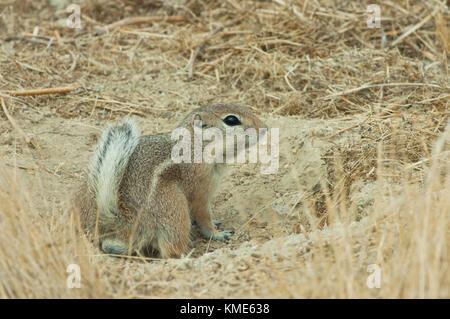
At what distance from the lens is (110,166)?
422 centimetres

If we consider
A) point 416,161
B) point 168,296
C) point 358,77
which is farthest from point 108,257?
point 358,77

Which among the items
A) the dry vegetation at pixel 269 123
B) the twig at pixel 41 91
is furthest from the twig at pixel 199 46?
the twig at pixel 41 91

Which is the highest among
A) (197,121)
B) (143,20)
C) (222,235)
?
(143,20)

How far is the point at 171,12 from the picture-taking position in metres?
8.38

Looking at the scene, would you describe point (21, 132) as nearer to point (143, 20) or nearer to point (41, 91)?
point (41, 91)

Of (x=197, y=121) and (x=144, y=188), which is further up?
(x=197, y=121)

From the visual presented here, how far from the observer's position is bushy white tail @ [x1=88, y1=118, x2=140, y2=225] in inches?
167

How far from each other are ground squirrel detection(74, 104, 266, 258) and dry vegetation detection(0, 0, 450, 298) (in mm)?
247

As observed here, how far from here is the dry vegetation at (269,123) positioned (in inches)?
131

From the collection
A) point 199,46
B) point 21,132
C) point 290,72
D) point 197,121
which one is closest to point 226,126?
point 197,121

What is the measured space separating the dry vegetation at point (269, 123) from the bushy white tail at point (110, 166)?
0.95 ft

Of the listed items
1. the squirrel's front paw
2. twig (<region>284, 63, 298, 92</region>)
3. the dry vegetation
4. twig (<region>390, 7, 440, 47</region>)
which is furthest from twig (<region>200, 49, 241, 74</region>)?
the squirrel's front paw

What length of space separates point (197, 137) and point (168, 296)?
5.43 ft

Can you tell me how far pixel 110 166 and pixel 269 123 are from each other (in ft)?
7.50
